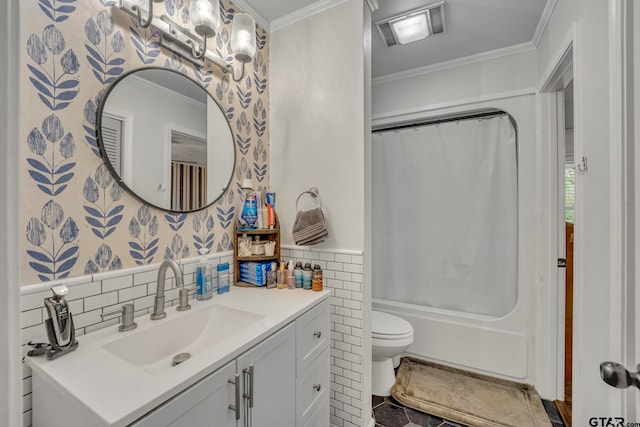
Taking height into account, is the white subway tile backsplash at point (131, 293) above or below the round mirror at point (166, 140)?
below

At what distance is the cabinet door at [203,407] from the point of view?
2.07ft

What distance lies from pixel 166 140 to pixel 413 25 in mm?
1692

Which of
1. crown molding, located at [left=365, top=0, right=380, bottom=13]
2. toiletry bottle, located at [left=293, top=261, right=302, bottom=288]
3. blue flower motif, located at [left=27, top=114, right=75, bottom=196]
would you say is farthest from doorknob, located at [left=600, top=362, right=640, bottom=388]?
crown molding, located at [left=365, top=0, right=380, bottom=13]

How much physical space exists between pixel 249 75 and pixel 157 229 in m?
1.07

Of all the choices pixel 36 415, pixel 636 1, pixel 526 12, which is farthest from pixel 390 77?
pixel 36 415

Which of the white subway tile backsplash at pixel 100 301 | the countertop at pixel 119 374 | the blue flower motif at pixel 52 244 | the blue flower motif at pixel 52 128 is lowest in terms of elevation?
the countertop at pixel 119 374

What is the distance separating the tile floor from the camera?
1592 mm

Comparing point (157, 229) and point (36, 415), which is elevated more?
point (157, 229)

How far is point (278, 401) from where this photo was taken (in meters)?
1.01

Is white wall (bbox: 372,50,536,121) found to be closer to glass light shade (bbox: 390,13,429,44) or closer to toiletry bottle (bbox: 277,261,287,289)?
glass light shade (bbox: 390,13,429,44)

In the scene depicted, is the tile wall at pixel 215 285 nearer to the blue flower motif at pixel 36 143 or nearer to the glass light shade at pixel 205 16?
the blue flower motif at pixel 36 143

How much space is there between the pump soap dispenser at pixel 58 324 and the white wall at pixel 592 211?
5.75 feet

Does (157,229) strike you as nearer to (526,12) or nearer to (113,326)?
(113,326)

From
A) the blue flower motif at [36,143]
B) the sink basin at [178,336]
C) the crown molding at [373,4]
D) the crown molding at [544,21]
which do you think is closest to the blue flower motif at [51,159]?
the blue flower motif at [36,143]
